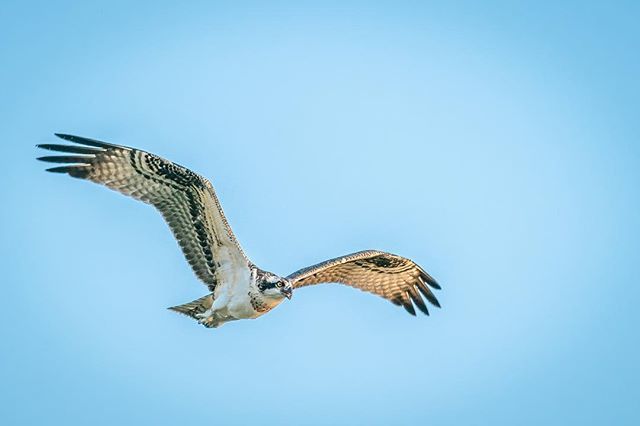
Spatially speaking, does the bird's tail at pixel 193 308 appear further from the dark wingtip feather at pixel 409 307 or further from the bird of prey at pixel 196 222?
the dark wingtip feather at pixel 409 307

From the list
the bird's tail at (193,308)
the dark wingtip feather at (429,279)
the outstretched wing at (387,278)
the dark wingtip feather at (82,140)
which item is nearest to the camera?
the dark wingtip feather at (82,140)

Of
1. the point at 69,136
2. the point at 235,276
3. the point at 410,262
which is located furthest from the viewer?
the point at 410,262

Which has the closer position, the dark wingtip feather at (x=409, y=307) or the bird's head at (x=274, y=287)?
the bird's head at (x=274, y=287)

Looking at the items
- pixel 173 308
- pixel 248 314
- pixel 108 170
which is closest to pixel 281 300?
pixel 248 314

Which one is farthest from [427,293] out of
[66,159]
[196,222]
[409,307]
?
Answer: [66,159]

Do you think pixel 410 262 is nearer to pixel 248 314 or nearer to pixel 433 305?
pixel 433 305

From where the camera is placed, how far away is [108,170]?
13.6 metres

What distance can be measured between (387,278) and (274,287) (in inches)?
128

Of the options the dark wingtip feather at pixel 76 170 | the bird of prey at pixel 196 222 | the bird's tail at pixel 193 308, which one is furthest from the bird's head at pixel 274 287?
the dark wingtip feather at pixel 76 170

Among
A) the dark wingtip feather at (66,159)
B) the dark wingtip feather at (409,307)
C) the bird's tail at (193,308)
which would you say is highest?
the dark wingtip feather at (66,159)

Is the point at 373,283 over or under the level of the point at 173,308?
over

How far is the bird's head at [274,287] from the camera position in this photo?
13.7 metres

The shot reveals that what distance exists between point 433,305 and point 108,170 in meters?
5.67

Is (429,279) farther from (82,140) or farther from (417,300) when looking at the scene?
(82,140)
